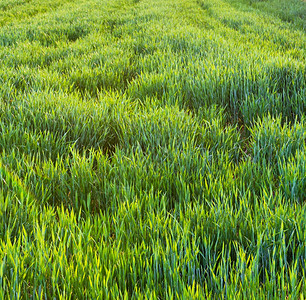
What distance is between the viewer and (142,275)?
2.88 feet

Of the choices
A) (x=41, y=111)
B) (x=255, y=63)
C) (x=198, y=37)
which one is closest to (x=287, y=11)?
(x=198, y=37)

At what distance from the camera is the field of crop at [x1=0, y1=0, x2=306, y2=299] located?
875 millimetres

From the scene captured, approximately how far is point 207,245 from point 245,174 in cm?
50

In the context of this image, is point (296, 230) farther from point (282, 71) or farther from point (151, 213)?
point (282, 71)

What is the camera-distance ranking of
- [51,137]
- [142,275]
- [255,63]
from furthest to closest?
[255,63] → [51,137] → [142,275]

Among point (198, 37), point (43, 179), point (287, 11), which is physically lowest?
point (43, 179)

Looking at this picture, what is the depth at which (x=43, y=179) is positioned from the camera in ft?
4.64

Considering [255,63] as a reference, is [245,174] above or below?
below

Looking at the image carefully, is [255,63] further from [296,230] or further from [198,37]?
[296,230]

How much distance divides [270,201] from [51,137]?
4.11 ft

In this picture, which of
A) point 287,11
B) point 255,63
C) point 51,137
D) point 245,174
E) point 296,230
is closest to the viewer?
point 296,230

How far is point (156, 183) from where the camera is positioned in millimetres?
1389

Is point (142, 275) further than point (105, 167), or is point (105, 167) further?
point (105, 167)

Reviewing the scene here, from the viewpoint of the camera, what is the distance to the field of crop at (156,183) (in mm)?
875
